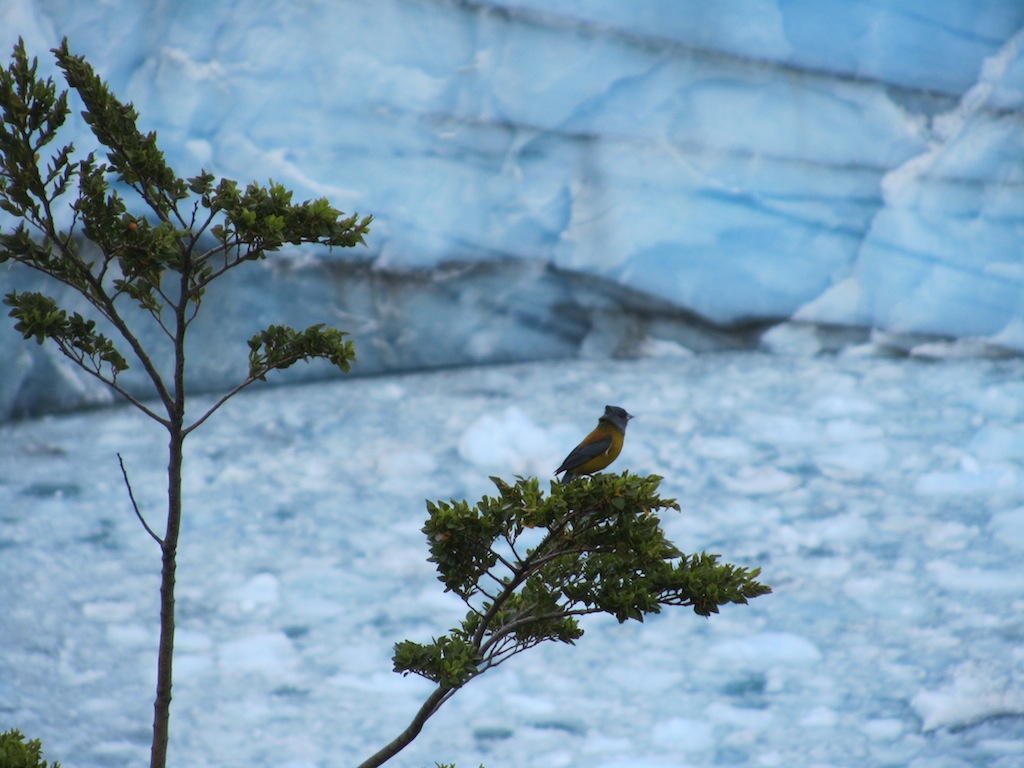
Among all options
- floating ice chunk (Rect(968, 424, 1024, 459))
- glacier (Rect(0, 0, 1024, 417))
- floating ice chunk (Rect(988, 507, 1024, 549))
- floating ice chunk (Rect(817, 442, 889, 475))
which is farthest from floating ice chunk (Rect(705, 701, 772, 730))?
glacier (Rect(0, 0, 1024, 417))

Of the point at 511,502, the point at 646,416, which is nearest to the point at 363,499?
the point at 646,416

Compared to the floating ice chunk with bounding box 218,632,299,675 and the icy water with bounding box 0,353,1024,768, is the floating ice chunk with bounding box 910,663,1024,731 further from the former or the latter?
the floating ice chunk with bounding box 218,632,299,675

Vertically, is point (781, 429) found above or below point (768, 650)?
above

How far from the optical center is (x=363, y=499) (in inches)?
240

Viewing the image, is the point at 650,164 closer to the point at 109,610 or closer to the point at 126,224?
the point at 109,610

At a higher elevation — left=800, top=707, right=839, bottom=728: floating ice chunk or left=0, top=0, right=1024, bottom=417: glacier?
left=0, top=0, right=1024, bottom=417: glacier

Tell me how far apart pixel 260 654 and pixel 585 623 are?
57.2 inches

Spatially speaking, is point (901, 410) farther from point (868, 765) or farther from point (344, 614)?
point (344, 614)

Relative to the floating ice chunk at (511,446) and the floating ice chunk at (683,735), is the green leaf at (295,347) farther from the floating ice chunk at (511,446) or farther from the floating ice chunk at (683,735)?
the floating ice chunk at (511,446)

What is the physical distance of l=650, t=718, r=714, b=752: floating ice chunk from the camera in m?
4.23

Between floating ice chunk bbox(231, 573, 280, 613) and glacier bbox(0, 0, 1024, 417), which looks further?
glacier bbox(0, 0, 1024, 417)

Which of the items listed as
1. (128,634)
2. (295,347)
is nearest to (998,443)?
(128,634)

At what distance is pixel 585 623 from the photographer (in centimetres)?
507

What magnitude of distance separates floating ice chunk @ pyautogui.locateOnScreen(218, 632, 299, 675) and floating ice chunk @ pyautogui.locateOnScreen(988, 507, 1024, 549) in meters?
3.55
